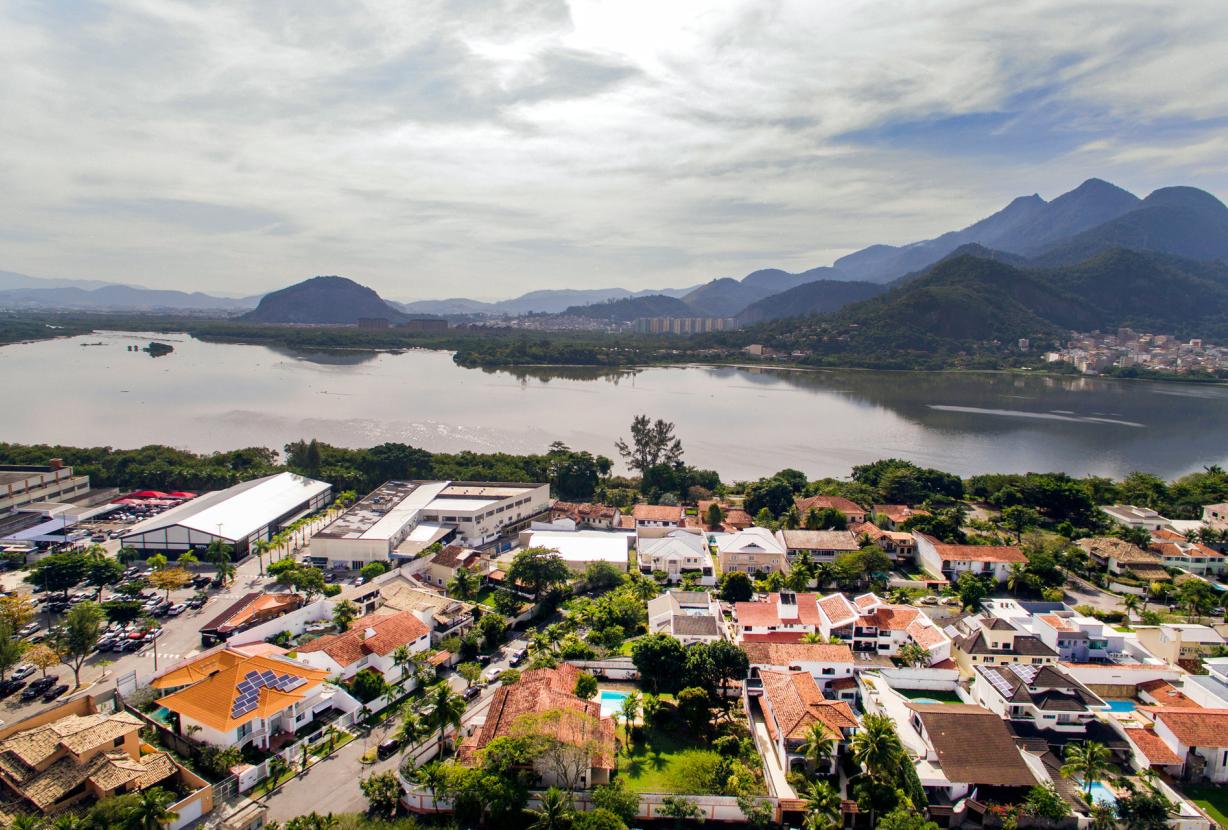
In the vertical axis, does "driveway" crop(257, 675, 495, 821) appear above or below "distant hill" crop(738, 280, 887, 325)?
below

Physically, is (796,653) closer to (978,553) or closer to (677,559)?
(677,559)

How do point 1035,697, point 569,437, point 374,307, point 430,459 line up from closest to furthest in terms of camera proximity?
1. point 1035,697
2. point 430,459
3. point 569,437
4. point 374,307

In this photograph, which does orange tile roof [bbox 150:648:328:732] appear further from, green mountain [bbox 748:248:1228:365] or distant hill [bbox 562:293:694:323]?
distant hill [bbox 562:293:694:323]

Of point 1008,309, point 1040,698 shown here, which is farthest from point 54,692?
point 1008,309

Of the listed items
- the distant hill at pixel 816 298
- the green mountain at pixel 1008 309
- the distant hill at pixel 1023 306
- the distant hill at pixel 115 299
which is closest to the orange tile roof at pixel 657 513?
the green mountain at pixel 1008 309

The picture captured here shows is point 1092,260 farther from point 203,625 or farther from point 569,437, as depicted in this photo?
point 203,625

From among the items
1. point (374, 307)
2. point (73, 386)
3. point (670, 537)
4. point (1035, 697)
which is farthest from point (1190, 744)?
point (374, 307)

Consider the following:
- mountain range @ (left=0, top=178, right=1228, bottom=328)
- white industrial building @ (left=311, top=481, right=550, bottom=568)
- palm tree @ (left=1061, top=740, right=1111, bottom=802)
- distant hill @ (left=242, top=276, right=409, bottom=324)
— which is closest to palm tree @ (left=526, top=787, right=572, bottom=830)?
palm tree @ (left=1061, top=740, right=1111, bottom=802)
